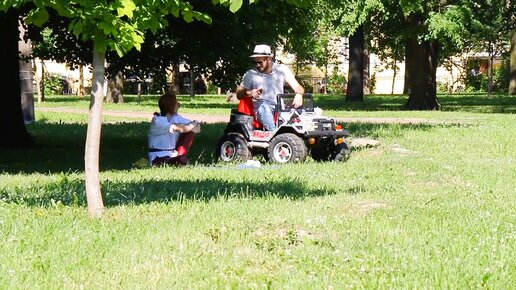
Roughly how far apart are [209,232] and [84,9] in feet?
6.31

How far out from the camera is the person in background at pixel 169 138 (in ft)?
47.4

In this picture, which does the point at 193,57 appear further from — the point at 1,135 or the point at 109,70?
the point at 1,135

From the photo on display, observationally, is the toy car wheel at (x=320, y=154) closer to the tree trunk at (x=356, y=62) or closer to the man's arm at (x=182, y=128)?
the man's arm at (x=182, y=128)

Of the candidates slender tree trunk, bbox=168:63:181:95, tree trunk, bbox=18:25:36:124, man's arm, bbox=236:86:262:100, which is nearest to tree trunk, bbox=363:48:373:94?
slender tree trunk, bbox=168:63:181:95

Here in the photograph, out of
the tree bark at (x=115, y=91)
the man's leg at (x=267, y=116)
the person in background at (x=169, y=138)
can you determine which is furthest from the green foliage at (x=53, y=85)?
the man's leg at (x=267, y=116)

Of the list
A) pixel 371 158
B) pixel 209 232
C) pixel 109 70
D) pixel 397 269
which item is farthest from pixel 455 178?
pixel 109 70

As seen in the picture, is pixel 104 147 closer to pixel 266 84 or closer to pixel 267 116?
pixel 267 116

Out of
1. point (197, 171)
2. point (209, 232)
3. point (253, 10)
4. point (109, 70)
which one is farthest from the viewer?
point (109, 70)

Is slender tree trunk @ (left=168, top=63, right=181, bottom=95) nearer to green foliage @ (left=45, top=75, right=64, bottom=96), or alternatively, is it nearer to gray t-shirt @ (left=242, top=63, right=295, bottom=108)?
gray t-shirt @ (left=242, top=63, right=295, bottom=108)

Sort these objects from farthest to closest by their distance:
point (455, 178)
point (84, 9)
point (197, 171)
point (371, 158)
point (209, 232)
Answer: point (371, 158) → point (197, 171) → point (455, 178) → point (84, 9) → point (209, 232)

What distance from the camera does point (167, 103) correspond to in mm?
14891

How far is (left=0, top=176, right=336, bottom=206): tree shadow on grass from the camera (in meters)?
8.91

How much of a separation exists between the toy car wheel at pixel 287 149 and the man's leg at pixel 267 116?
259mm

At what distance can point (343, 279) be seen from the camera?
17.8ft
